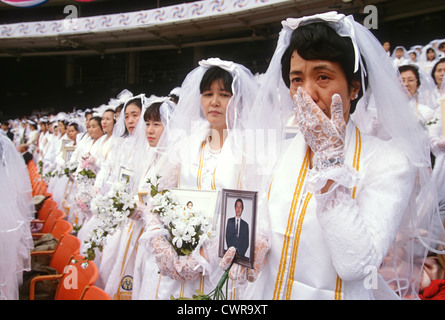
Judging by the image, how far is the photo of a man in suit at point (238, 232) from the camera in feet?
3.41

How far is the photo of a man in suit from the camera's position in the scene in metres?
1.04

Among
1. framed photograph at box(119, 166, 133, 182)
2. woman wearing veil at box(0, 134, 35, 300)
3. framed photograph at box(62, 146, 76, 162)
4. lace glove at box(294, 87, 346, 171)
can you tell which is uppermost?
framed photograph at box(62, 146, 76, 162)

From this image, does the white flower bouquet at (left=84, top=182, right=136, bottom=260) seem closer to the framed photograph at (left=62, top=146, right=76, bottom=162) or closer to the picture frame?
the picture frame

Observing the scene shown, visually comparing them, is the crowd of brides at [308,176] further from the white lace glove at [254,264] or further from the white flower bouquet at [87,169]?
the white flower bouquet at [87,169]

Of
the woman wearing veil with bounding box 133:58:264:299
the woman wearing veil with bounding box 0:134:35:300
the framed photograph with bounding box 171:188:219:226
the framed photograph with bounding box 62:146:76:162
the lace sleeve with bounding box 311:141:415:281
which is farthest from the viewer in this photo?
the framed photograph with bounding box 62:146:76:162

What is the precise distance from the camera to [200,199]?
1.47 metres

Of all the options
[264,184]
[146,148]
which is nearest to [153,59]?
[146,148]

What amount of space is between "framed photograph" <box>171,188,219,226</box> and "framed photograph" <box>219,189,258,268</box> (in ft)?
1.00

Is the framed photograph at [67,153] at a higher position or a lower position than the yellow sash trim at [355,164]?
higher

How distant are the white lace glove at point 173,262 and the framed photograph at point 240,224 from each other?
0.95 feet
